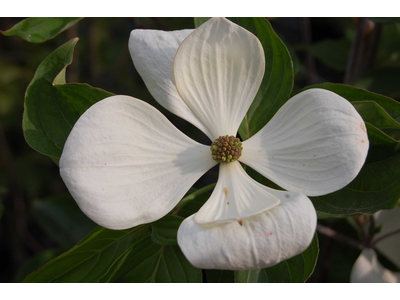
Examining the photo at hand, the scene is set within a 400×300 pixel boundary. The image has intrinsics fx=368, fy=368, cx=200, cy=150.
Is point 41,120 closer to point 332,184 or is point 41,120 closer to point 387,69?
point 332,184

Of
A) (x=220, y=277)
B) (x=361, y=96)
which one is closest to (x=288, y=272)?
(x=220, y=277)

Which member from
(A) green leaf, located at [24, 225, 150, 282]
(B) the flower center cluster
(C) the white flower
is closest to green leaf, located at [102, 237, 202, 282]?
(A) green leaf, located at [24, 225, 150, 282]

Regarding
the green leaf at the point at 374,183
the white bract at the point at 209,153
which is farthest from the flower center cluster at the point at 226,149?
the green leaf at the point at 374,183

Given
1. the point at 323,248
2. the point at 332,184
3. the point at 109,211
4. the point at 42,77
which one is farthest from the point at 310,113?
the point at 323,248

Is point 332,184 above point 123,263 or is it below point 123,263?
above

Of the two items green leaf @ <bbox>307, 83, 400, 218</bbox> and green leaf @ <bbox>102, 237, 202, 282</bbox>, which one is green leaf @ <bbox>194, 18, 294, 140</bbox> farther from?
green leaf @ <bbox>102, 237, 202, 282</bbox>

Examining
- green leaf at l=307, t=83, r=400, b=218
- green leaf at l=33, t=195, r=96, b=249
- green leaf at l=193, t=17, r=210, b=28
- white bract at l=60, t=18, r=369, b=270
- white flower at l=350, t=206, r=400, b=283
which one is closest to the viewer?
white bract at l=60, t=18, r=369, b=270

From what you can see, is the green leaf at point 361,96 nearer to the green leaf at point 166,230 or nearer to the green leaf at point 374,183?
the green leaf at point 374,183
